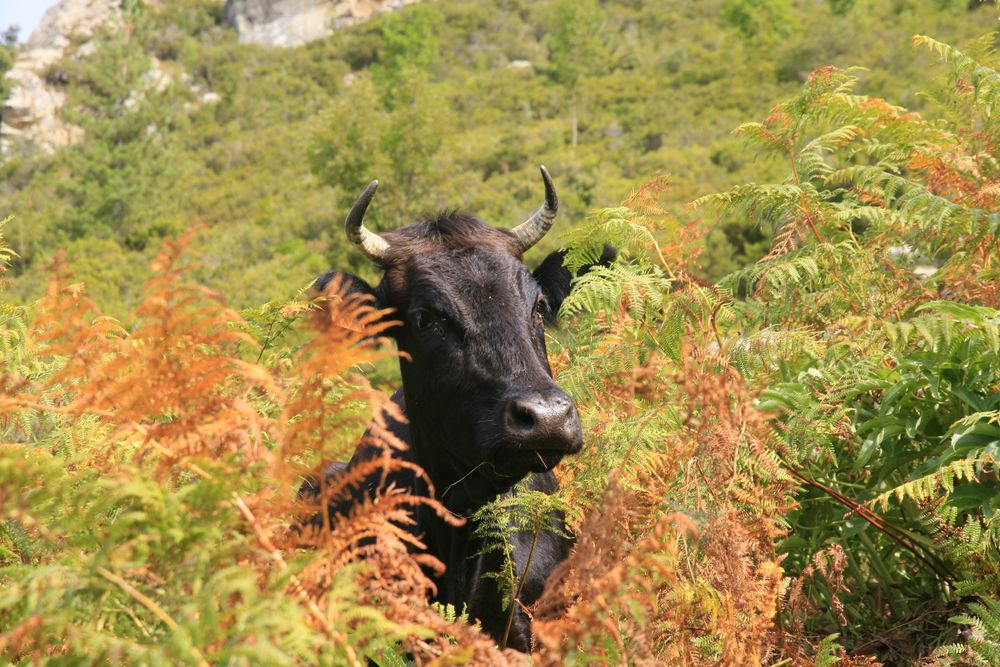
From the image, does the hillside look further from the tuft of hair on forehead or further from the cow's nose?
the cow's nose

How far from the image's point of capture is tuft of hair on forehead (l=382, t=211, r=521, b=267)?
13.3 feet

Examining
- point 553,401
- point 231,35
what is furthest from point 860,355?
point 231,35

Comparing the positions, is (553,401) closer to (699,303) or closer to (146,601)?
(699,303)

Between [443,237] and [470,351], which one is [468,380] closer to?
[470,351]

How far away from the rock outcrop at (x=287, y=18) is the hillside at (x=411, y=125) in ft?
33.9

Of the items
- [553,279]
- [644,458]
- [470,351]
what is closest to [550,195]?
[553,279]

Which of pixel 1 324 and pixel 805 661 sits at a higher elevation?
pixel 1 324

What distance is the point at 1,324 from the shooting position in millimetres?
3445

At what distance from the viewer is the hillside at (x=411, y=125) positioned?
3228 cm

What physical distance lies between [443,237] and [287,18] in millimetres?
98887

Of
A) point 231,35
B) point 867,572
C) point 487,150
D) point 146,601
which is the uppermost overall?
point 146,601

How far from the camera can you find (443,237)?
4102mm

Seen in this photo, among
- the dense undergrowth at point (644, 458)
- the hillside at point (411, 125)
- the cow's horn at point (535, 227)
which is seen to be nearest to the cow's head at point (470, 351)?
the cow's horn at point (535, 227)

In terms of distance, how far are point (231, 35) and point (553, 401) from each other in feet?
330
